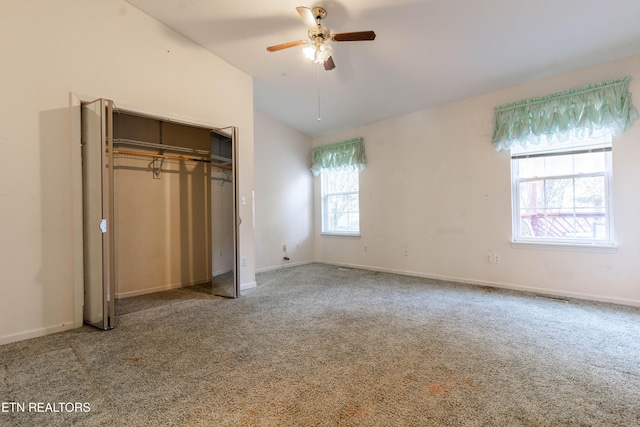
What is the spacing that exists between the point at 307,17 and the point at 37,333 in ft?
11.2

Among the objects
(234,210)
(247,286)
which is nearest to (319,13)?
(234,210)

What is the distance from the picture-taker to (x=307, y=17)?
2379 mm

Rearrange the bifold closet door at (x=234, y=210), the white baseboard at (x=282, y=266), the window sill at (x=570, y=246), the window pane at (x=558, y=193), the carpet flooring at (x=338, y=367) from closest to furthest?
the carpet flooring at (x=338, y=367)
the window sill at (x=570, y=246)
the window pane at (x=558, y=193)
the bifold closet door at (x=234, y=210)
the white baseboard at (x=282, y=266)

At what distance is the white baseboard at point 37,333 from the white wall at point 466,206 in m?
4.03

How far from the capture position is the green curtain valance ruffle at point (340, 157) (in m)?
5.26

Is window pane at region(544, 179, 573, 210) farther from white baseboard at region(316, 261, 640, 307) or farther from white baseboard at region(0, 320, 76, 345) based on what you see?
white baseboard at region(0, 320, 76, 345)

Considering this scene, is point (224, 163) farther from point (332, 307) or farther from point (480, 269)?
point (480, 269)

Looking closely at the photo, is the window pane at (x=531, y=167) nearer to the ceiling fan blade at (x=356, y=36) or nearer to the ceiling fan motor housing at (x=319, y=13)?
the ceiling fan blade at (x=356, y=36)

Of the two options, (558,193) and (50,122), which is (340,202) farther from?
(50,122)

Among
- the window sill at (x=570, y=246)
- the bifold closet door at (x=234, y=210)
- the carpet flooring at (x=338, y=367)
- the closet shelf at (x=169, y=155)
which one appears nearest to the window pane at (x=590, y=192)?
the window sill at (x=570, y=246)

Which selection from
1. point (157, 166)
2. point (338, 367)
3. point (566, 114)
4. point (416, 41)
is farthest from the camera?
point (157, 166)

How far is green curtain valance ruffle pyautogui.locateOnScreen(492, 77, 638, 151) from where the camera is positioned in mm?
3031

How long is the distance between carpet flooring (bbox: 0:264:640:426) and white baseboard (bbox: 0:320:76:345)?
0.08 meters

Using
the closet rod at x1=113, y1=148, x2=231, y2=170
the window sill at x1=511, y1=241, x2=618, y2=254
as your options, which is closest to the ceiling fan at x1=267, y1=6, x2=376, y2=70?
the closet rod at x1=113, y1=148, x2=231, y2=170
